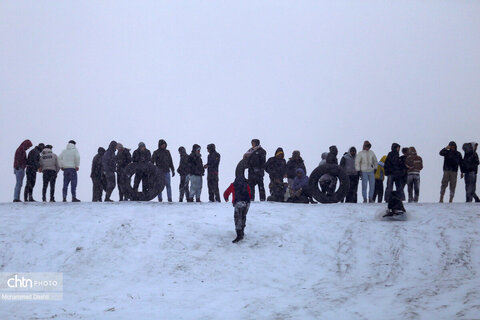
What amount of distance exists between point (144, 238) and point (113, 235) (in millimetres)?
792

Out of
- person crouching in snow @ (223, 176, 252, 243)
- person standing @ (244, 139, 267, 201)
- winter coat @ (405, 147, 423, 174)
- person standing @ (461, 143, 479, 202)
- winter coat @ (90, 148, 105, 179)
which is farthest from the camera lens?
winter coat @ (90, 148, 105, 179)

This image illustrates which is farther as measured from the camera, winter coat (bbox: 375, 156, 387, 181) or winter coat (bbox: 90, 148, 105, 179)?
winter coat (bbox: 90, 148, 105, 179)

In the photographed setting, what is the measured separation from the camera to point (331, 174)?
65.1 ft

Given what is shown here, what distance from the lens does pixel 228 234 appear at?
16047 mm

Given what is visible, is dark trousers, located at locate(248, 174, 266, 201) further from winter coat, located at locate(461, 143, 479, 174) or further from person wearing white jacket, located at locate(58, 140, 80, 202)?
winter coat, located at locate(461, 143, 479, 174)

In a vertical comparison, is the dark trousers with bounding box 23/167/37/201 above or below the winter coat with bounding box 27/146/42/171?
below

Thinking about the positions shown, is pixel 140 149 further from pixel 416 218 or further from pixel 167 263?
pixel 416 218

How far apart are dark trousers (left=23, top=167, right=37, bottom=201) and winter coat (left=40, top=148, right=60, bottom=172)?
33 cm

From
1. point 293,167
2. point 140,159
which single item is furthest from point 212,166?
point 293,167

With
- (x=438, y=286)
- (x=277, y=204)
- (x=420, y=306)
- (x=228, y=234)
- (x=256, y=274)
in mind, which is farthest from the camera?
(x=277, y=204)

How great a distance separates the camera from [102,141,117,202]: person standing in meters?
20.4

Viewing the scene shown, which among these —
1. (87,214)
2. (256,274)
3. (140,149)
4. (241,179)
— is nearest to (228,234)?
(241,179)

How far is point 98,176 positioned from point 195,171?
134 inches

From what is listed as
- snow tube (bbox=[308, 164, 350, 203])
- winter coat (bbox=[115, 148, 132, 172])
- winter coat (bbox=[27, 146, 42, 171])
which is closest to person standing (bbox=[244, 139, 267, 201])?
snow tube (bbox=[308, 164, 350, 203])
